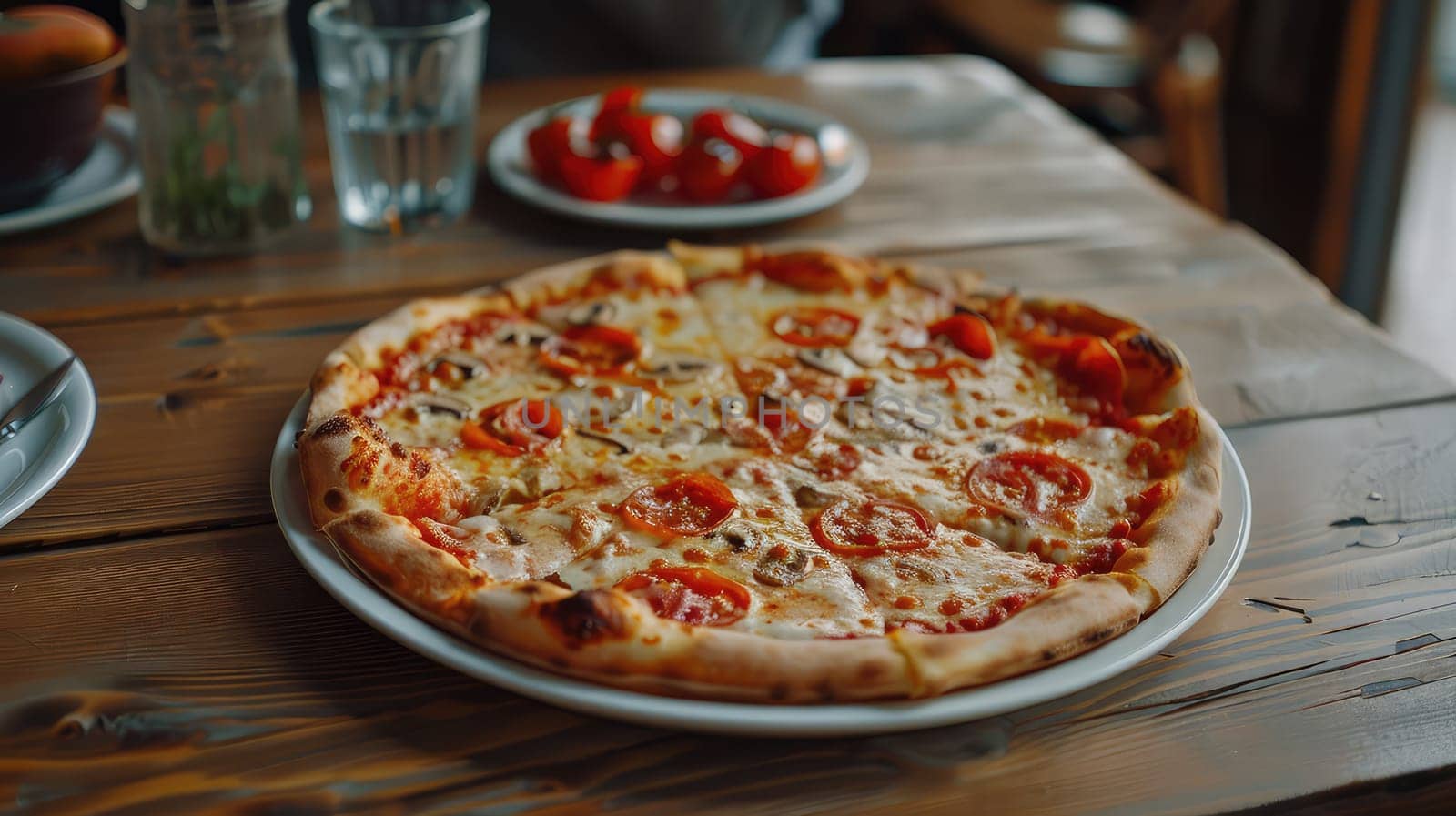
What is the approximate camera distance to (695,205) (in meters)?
2.31

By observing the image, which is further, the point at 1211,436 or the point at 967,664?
the point at 1211,436

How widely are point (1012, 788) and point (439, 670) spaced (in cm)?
54

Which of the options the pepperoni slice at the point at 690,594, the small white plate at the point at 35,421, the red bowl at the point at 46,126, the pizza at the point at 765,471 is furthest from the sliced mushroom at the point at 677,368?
the red bowl at the point at 46,126

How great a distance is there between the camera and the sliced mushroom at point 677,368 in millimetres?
1690

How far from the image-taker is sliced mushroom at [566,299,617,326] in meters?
1.78

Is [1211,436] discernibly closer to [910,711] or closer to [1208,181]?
[910,711]

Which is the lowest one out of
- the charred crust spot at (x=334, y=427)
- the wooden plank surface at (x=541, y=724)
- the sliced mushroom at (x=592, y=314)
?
the wooden plank surface at (x=541, y=724)

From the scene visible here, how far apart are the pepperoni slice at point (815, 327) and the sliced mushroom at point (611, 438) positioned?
1.24ft

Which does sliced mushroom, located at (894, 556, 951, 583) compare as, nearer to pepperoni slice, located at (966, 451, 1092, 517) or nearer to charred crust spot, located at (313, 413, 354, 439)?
pepperoni slice, located at (966, 451, 1092, 517)

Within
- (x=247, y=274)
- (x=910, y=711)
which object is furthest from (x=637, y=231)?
(x=910, y=711)

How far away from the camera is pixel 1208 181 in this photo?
4246 millimetres

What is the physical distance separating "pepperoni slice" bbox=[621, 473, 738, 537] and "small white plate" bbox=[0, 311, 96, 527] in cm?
62

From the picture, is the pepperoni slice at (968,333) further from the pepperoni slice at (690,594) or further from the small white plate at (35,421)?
the small white plate at (35,421)

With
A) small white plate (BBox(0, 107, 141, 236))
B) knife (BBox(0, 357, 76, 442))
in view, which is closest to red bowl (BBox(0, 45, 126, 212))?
small white plate (BBox(0, 107, 141, 236))
